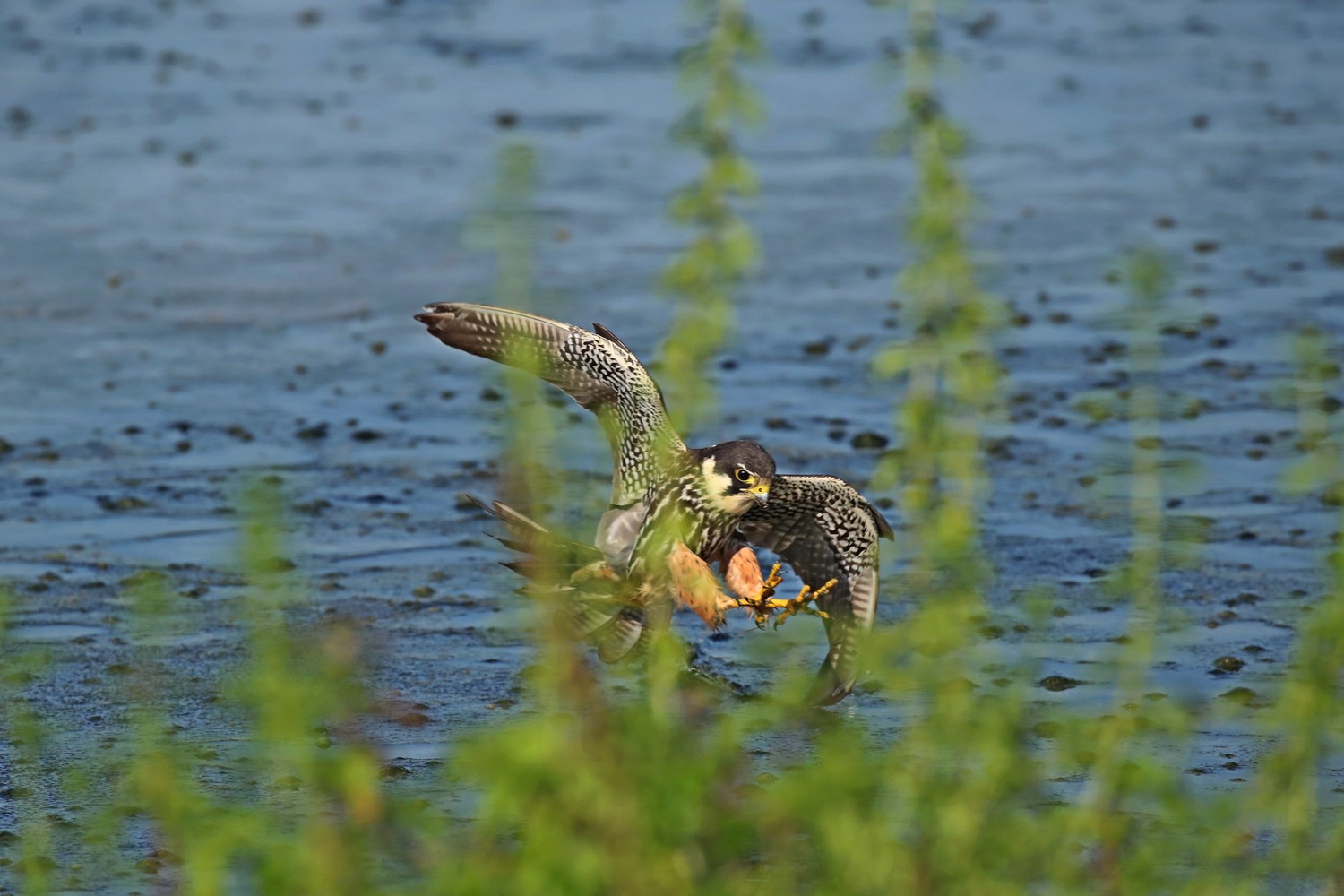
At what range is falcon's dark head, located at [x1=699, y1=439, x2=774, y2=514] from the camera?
16.1ft

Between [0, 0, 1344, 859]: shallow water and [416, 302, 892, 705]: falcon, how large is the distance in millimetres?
326

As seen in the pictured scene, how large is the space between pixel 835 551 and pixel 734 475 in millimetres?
556

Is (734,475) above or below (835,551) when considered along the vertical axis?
above

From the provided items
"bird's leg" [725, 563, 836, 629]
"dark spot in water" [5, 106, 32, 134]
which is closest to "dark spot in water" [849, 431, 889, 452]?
"bird's leg" [725, 563, 836, 629]

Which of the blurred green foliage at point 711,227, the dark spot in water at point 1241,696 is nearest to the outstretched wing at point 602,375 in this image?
the blurred green foliage at point 711,227

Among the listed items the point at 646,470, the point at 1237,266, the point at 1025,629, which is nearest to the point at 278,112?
the point at 1237,266

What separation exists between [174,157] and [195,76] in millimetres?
2767

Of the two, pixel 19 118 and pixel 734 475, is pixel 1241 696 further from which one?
pixel 19 118

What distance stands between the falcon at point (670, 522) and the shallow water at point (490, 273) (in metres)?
0.33

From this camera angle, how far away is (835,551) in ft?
17.7

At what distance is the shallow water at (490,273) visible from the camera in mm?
7227

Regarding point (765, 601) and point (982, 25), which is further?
point (982, 25)

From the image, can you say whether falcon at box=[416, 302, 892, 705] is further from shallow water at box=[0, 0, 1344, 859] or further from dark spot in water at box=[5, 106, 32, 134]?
dark spot in water at box=[5, 106, 32, 134]

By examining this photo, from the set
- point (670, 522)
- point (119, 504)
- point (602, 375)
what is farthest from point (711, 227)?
point (119, 504)
